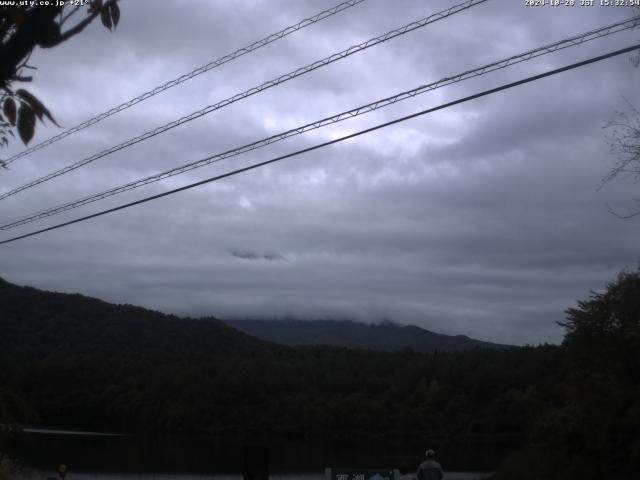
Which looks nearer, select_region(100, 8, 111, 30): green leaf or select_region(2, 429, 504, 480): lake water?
select_region(100, 8, 111, 30): green leaf

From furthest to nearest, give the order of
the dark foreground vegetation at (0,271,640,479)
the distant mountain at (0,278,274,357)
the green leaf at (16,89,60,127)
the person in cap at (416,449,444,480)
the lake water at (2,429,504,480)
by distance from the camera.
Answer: the distant mountain at (0,278,274,357) → the dark foreground vegetation at (0,271,640,479) → the lake water at (2,429,504,480) → the person in cap at (416,449,444,480) → the green leaf at (16,89,60,127)

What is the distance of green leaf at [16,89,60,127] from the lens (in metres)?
4.07

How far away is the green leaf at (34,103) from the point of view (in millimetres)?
4074

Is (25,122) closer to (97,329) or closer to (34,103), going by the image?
(34,103)

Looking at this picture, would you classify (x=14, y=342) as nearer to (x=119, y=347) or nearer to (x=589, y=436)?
(x=119, y=347)

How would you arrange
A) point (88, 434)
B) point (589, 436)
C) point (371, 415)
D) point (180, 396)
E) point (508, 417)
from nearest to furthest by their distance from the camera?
point (589, 436)
point (88, 434)
point (508, 417)
point (371, 415)
point (180, 396)

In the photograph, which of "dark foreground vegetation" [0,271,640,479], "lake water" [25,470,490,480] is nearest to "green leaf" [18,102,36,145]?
"lake water" [25,470,490,480]

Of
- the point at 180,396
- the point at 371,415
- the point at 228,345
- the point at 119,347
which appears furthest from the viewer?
the point at 228,345

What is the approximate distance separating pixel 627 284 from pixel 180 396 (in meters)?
60.1

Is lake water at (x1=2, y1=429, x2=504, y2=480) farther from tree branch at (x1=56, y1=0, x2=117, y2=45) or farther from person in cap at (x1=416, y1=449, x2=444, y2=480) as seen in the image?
tree branch at (x1=56, y1=0, x2=117, y2=45)

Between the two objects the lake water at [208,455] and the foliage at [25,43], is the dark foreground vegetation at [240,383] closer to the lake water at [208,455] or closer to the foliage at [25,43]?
the lake water at [208,455]

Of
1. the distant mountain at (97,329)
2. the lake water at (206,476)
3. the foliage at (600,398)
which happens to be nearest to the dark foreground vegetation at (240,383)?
the distant mountain at (97,329)

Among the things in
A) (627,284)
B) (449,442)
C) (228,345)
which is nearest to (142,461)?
(449,442)

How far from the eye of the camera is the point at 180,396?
268ft
